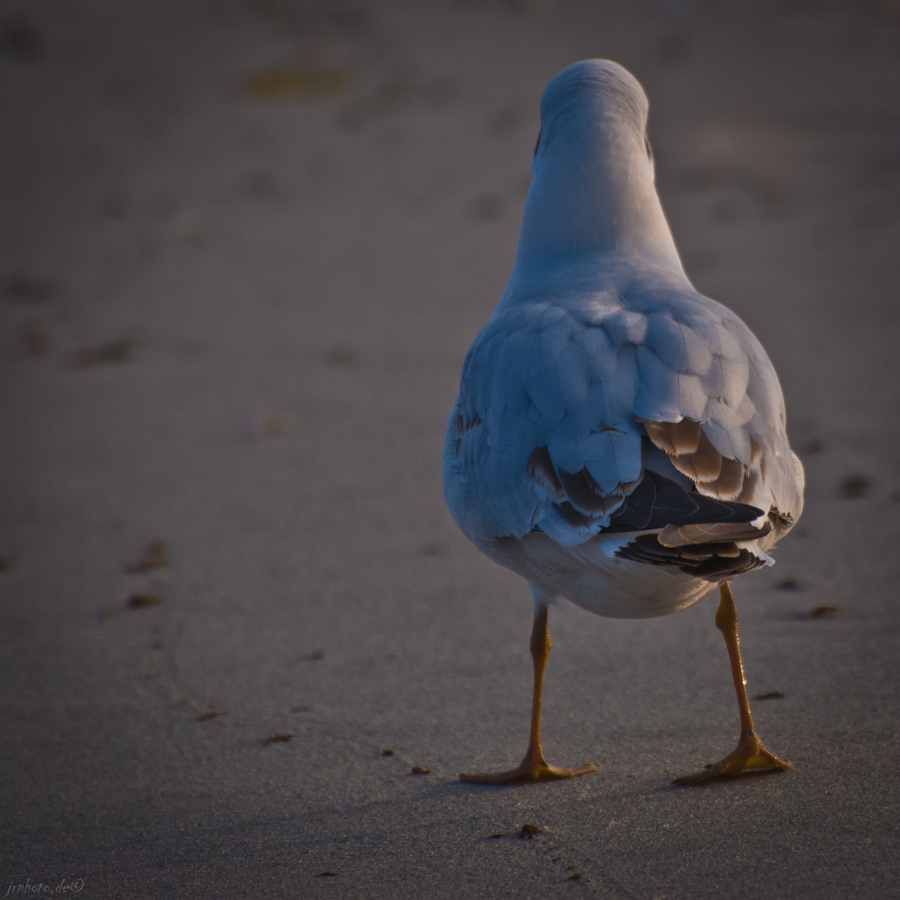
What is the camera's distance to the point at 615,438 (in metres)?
2.48

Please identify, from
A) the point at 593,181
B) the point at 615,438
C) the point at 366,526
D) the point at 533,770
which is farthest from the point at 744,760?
the point at 366,526

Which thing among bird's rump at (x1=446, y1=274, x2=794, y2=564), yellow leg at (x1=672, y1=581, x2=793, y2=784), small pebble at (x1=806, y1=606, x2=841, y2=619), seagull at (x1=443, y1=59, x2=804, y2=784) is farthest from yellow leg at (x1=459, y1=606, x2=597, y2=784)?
small pebble at (x1=806, y1=606, x2=841, y2=619)

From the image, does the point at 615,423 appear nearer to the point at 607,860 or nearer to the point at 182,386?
the point at 607,860

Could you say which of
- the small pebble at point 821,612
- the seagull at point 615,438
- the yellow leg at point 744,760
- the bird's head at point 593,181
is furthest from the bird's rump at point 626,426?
the small pebble at point 821,612

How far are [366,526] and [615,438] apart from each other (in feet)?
7.68

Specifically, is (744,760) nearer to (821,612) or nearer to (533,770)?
(533,770)

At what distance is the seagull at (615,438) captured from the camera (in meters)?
2.31

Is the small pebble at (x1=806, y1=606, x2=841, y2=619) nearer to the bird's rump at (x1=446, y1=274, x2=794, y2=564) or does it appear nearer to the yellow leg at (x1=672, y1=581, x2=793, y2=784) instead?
the yellow leg at (x1=672, y1=581, x2=793, y2=784)

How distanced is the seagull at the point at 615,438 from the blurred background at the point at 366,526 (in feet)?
0.95

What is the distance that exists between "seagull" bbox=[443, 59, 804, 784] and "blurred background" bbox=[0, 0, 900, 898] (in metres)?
0.29

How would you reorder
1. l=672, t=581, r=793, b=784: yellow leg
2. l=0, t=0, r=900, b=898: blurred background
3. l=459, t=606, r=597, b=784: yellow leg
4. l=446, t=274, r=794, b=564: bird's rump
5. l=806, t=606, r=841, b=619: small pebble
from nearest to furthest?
l=446, t=274, r=794, b=564: bird's rump
l=0, t=0, r=900, b=898: blurred background
l=672, t=581, r=793, b=784: yellow leg
l=459, t=606, r=597, b=784: yellow leg
l=806, t=606, r=841, b=619: small pebble

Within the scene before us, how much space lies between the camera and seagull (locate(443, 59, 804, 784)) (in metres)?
2.31

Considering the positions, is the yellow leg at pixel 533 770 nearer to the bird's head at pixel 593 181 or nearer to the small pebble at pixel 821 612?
the small pebble at pixel 821 612

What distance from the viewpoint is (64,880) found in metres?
2.60
